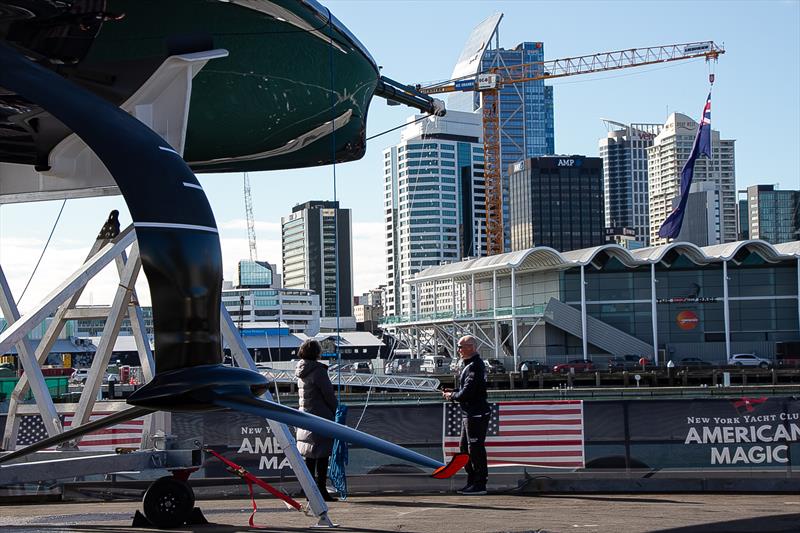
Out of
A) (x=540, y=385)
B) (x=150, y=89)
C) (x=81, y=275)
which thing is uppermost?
(x=150, y=89)

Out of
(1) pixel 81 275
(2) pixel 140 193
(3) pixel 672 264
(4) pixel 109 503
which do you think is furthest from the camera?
(3) pixel 672 264

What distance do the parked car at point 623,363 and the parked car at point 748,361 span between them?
7.12m

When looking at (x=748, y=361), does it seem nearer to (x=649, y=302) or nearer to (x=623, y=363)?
(x=649, y=302)

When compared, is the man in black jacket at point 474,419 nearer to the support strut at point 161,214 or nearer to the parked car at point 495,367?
the support strut at point 161,214

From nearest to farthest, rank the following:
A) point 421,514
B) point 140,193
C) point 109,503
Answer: point 140,193 < point 421,514 < point 109,503

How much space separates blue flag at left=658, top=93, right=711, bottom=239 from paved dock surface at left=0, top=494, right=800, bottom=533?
65902 millimetres

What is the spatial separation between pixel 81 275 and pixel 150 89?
164 cm

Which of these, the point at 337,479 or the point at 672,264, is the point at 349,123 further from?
the point at 672,264

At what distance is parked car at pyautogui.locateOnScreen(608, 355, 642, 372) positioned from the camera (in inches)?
3322

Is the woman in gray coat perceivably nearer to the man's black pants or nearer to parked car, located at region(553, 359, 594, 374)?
the man's black pants

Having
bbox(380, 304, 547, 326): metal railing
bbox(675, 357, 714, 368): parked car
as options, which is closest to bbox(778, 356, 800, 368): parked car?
bbox(675, 357, 714, 368): parked car

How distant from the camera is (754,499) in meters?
12.0

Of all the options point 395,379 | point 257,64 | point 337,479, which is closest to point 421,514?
point 337,479

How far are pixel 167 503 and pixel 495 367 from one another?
260 ft
